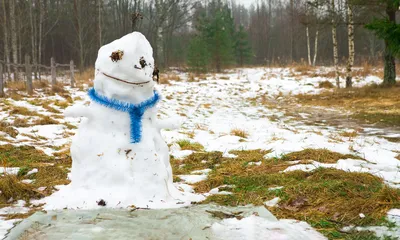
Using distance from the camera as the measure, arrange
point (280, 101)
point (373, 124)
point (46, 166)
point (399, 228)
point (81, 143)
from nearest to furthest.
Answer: point (399, 228) < point (81, 143) < point (46, 166) < point (373, 124) < point (280, 101)

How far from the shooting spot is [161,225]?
2.18 m

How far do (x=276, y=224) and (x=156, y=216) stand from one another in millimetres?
822

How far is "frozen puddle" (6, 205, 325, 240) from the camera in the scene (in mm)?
2020

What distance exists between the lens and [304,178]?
11.1 feet

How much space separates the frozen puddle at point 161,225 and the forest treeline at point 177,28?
11.6 m

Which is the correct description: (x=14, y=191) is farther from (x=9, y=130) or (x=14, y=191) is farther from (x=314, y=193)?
(x=9, y=130)

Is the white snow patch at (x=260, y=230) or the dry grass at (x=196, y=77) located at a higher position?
the dry grass at (x=196, y=77)

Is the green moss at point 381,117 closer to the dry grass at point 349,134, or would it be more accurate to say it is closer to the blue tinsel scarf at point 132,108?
the dry grass at point 349,134

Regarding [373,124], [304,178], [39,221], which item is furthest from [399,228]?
[373,124]

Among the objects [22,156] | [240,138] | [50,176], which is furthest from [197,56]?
[50,176]

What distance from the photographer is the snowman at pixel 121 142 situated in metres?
2.68

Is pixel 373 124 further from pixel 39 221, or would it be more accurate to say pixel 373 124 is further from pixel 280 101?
pixel 39 221

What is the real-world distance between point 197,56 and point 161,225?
844 inches

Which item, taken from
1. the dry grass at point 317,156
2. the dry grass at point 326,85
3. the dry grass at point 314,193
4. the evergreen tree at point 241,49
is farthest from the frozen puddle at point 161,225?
the evergreen tree at point 241,49
